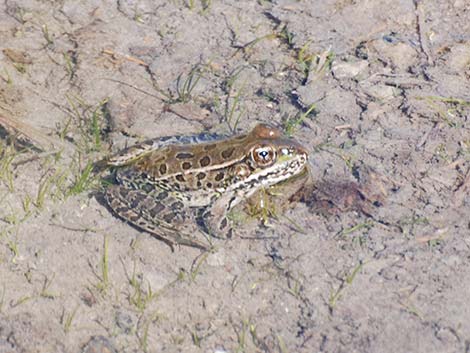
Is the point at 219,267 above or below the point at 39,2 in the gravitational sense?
below

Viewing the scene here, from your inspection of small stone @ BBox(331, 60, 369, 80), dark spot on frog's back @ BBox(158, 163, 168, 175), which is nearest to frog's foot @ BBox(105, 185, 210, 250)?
dark spot on frog's back @ BBox(158, 163, 168, 175)

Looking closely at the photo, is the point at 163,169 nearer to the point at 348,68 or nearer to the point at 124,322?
the point at 124,322

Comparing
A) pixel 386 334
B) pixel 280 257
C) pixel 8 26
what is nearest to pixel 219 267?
pixel 280 257

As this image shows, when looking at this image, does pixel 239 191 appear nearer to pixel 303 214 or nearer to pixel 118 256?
pixel 303 214

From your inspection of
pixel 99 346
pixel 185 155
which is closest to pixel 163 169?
pixel 185 155

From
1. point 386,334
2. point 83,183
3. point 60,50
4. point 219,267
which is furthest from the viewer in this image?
point 60,50

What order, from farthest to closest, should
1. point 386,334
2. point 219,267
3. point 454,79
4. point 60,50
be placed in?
point 60,50, point 454,79, point 219,267, point 386,334

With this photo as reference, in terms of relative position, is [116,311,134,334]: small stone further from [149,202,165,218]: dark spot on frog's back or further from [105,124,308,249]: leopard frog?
[149,202,165,218]: dark spot on frog's back

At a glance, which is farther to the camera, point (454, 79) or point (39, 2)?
point (39, 2)
